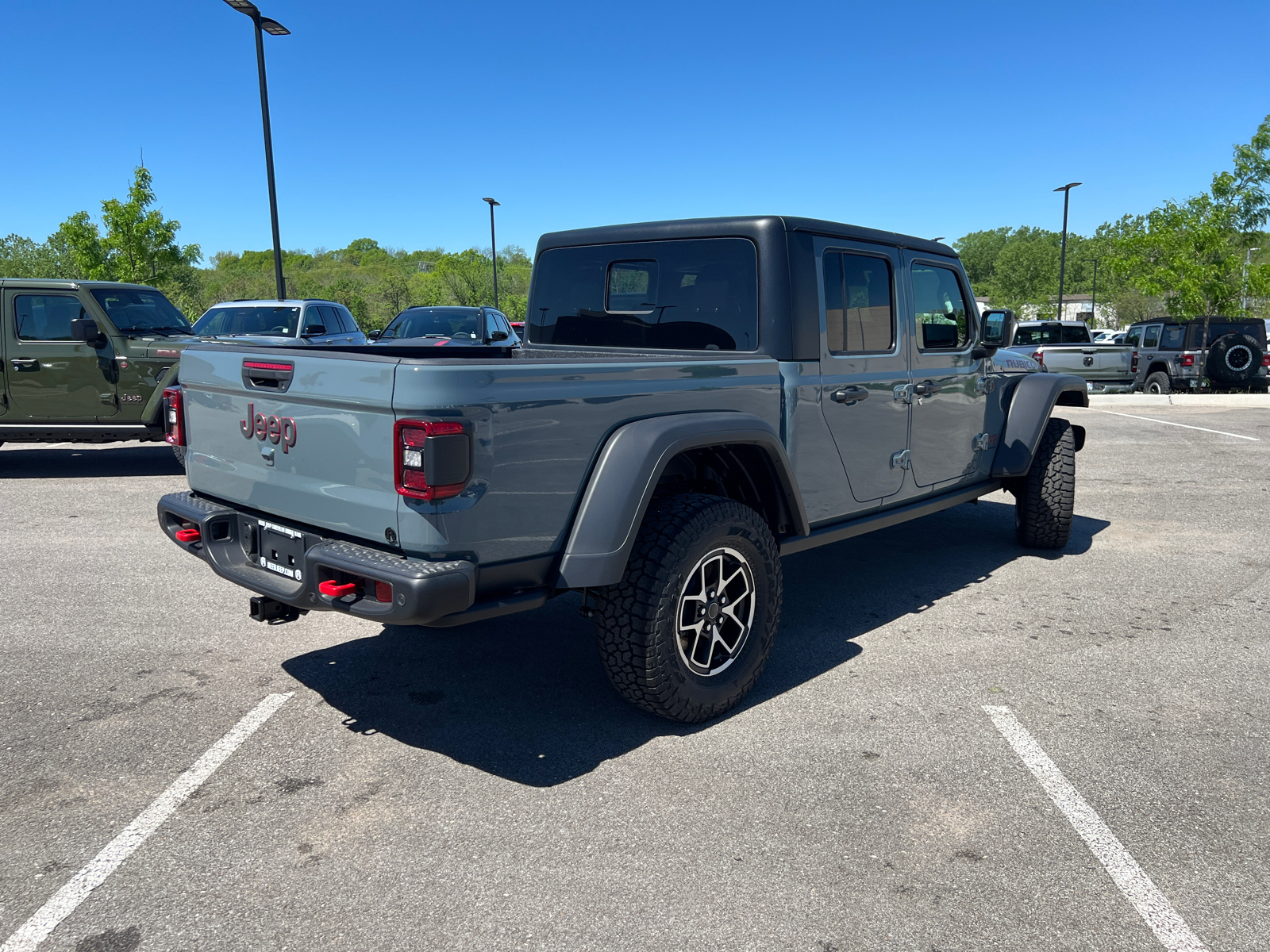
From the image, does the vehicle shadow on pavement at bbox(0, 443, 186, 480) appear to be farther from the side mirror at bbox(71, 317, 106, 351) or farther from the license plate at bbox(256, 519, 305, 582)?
the license plate at bbox(256, 519, 305, 582)

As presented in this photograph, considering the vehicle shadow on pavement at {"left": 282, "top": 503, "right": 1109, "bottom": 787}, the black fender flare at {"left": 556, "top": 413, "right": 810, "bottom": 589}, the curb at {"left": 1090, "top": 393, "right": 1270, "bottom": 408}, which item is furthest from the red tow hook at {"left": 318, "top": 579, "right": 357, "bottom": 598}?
the curb at {"left": 1090, "top": 393, "right": 1270, "bottom": 408}

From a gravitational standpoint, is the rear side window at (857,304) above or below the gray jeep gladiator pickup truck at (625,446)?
above

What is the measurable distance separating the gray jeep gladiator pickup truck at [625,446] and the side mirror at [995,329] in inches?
9.6

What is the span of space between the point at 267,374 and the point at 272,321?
10512mm

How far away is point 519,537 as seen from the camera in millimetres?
3195

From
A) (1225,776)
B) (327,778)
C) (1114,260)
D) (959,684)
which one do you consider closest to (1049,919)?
(1225,776)

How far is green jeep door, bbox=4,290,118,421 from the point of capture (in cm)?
934

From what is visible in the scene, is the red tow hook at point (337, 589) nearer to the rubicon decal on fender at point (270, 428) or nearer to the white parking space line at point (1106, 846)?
the rubicon decal on fender at point (270, 428)

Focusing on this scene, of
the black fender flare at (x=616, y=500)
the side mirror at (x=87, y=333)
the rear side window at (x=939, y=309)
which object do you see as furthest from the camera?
the side mirror at (x=87, y=333)

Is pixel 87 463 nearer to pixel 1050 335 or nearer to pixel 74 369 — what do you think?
pixel 74 369

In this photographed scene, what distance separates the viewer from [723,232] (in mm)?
4371

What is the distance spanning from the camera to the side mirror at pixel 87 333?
30.2 ft

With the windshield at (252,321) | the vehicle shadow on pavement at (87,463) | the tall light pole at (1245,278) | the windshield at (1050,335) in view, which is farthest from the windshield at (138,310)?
the tall light pole at (1245,278)

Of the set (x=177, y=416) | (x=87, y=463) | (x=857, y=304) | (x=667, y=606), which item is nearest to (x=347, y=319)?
(x=87, y=463)
